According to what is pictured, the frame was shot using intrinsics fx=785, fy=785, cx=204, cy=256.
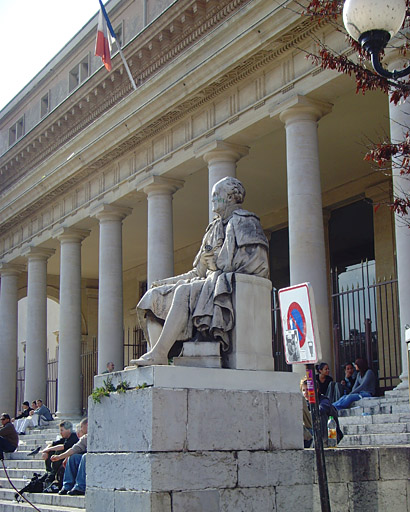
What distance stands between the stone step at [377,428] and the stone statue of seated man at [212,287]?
4.50 meters

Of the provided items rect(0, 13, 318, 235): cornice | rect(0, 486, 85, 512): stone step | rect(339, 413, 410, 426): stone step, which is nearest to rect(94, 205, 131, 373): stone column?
rect(0, 13, 318, 235): cornice

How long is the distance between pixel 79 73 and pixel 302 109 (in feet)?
49.7

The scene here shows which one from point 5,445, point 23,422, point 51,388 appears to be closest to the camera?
point 5,445

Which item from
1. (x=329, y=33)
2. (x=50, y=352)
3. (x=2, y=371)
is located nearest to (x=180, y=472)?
(x=329, y=33)

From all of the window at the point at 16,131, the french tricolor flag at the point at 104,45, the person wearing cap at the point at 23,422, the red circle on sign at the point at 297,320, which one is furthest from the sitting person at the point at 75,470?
the window at the point at 16,131

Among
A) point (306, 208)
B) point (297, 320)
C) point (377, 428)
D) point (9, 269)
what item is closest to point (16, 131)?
point (9, 269)

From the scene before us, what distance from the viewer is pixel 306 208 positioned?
17.1m

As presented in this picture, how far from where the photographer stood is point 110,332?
23922 mm

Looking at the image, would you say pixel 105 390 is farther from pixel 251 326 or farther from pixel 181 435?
pixel 251 326

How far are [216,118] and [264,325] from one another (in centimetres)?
1271

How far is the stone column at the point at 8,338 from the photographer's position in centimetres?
3153

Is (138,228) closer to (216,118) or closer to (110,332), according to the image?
(110,332)

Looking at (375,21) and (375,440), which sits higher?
(375,21)

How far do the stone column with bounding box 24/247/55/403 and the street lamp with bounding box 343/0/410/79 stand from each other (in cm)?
2386
